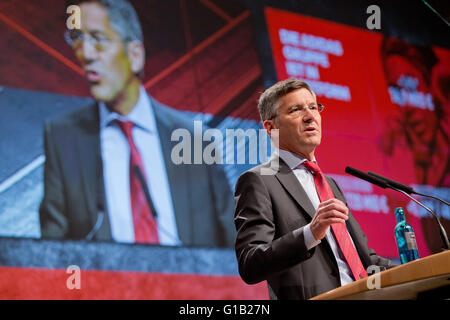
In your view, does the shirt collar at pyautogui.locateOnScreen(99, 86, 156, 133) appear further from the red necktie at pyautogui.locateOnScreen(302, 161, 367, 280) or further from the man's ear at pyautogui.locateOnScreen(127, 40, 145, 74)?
the red necktie at pyautogui.locateOnScreen(302, 161, 367, 280)

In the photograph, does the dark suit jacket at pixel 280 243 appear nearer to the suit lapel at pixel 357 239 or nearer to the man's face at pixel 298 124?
the suit lapel at pixel 357 239

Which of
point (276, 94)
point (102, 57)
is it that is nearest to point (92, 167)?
point (102, 57)

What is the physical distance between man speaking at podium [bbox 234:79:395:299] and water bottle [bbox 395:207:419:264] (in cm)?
34

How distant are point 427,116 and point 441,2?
4.16ft

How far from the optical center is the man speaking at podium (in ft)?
4.37

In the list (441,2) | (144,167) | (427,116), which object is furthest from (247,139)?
(441,2)

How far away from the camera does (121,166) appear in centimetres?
323

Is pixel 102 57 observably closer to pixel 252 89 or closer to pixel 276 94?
pixel 252 89

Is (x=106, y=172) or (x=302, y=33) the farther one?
(x=302, y=33)

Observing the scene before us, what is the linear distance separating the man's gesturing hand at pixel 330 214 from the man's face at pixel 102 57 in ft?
7.79

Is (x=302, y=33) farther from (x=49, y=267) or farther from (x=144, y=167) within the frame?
(x=49, y=267)

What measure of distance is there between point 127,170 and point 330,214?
2220 millimetres

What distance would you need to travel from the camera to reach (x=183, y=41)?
3719mm

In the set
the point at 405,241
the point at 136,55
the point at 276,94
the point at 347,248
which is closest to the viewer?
the point at 347,248
